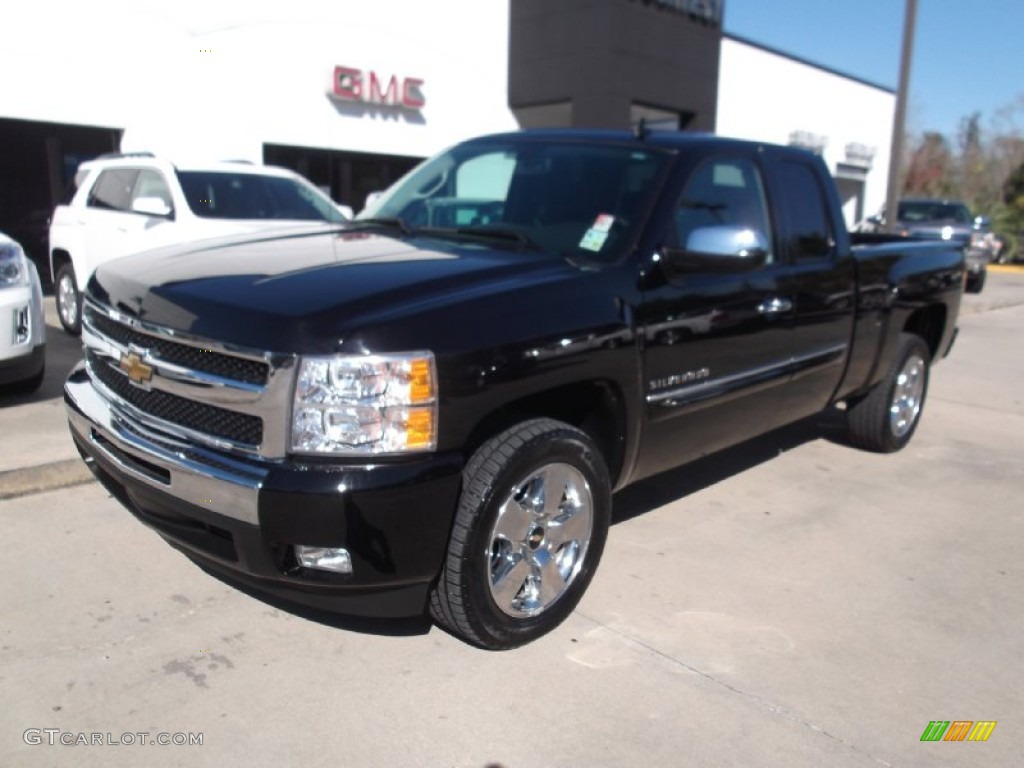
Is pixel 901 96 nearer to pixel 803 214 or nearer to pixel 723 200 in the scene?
pixel 803 214

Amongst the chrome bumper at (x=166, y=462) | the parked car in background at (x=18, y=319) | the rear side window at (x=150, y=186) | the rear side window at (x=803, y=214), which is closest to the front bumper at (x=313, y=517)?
the chrome bumper at (x=166, y=462)

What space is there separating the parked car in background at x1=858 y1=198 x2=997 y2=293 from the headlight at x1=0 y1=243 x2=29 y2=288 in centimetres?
1406

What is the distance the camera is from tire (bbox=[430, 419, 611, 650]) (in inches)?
115

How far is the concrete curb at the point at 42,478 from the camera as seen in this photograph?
4.47 metres

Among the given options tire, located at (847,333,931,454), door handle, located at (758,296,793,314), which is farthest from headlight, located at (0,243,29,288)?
tire, located at (847,333,931,454)

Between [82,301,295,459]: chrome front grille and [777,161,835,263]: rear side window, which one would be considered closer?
[82,301,295,459]: chrome front grille

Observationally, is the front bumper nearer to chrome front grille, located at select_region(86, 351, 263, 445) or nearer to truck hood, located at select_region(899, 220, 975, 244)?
chrome front grille, located at select_region(86, 351, 263, 445)

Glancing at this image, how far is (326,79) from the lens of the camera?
13.4 meters

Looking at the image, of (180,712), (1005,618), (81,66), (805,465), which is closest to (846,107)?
(81,66)

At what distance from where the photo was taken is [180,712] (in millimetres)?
2812

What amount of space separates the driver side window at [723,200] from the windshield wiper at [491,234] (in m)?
0.63

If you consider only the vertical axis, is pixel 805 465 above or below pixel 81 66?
below

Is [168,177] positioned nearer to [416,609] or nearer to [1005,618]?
[416,609]

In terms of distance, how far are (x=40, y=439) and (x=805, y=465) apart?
4600 millimetres
